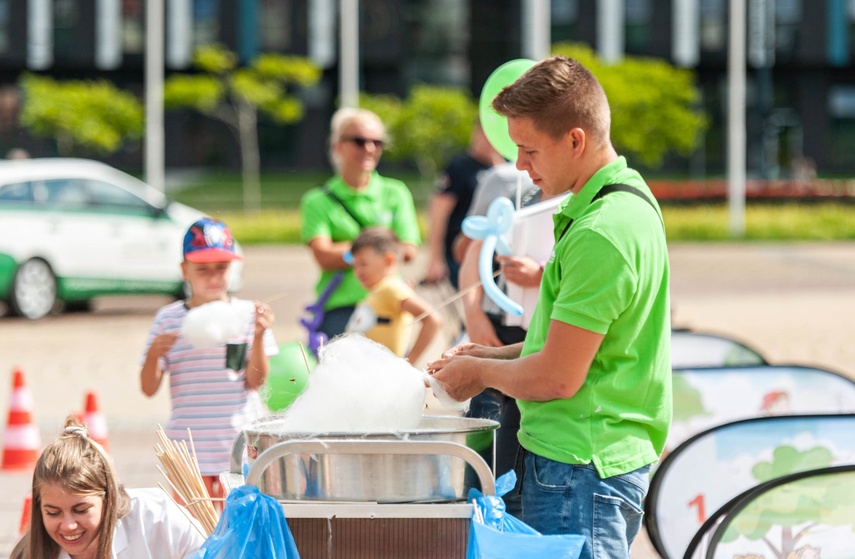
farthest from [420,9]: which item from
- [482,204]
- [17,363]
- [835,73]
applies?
[482,204]

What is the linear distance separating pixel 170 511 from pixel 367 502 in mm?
1012

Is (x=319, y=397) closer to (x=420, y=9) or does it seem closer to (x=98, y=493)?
(x=98, y=493)

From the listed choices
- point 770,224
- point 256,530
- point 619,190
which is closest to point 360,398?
point 256,530

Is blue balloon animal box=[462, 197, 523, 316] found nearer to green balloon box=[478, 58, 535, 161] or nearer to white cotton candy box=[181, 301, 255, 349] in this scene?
green balloon box=[478, 58, 535, 161]

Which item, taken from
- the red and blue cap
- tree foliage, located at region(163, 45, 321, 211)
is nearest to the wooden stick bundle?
the red and blue cap

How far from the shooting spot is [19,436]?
7.61 metres

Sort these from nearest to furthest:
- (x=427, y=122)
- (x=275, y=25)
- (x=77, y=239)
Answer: (x=77, y=239)
(x=427, y=122)
(x=275, y=25)

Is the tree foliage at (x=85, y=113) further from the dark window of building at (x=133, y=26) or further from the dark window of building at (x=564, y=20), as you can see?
the dark window of building at (x=564, y=20)

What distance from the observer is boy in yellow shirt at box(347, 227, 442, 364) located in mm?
6336

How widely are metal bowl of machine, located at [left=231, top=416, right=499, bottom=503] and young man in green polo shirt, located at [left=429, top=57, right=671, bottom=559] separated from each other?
0.22 meters

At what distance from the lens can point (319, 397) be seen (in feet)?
9.59

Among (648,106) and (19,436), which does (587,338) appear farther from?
(648,106)

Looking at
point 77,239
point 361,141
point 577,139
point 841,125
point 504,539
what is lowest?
point 504,539

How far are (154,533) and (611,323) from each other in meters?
1.43
